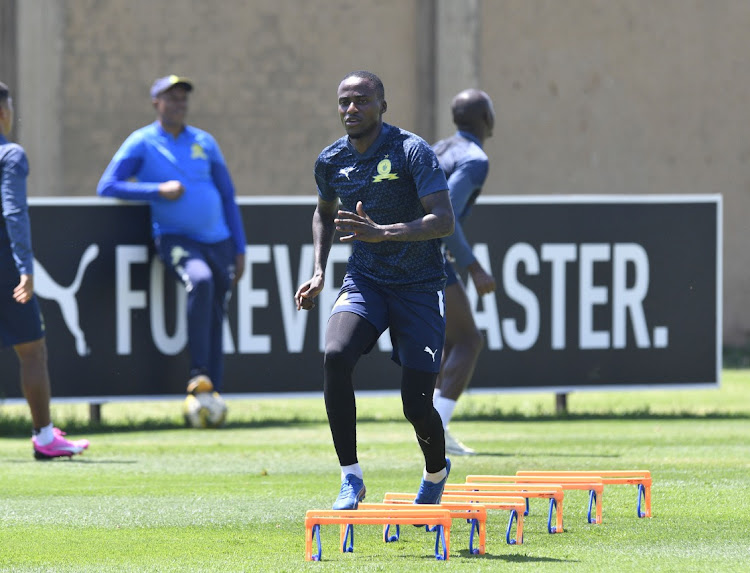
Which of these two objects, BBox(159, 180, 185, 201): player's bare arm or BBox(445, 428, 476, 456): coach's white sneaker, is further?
BBox(159, 180, 185, 201): player's bare arm

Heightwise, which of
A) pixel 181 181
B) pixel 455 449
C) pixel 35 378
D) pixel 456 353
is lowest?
pixel 455 449

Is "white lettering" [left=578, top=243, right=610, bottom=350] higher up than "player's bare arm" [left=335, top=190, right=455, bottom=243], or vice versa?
"player's bare arm" [left=335, top=190, right=455, bottom=243]

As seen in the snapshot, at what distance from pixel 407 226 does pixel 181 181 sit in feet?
20.2

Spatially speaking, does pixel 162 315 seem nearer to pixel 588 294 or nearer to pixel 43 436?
pixel 43 436

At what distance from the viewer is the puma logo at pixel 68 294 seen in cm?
1174

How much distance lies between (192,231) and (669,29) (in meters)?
11.2

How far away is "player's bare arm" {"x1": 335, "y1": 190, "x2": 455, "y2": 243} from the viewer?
236 inches

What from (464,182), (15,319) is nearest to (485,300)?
(464,182)

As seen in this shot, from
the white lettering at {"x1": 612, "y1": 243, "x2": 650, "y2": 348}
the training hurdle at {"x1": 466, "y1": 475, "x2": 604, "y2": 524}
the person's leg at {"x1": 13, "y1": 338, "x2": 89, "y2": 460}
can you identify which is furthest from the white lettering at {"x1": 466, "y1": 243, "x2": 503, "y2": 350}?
the training hurdle at {"x1": 466, "y1": 475, "x2": 604, "y2": 524}

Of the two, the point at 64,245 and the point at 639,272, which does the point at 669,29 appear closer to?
the point at 639,272

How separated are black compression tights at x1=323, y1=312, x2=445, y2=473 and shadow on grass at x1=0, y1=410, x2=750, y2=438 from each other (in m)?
5.65

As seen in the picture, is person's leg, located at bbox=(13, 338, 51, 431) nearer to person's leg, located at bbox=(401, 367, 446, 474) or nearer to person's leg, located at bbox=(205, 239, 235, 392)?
person's leg, located at bbox=(205, 239, 235, 392)

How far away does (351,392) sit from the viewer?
6.37 metres

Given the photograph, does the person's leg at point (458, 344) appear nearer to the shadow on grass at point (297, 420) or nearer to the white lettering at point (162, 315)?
the shadow on grass at point (297, 420)
